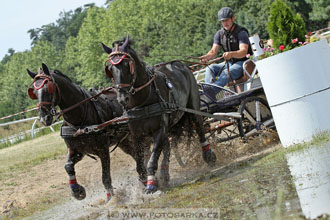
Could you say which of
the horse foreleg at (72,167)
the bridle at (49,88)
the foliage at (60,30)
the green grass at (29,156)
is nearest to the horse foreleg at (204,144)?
the horse foreleg at (72,167)

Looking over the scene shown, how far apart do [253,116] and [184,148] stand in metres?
1.53

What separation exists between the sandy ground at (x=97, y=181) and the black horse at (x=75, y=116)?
380mm

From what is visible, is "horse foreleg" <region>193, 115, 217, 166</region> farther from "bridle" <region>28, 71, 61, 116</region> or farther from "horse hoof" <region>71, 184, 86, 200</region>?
"bridle" <region>28, 71, 61, 116</region>

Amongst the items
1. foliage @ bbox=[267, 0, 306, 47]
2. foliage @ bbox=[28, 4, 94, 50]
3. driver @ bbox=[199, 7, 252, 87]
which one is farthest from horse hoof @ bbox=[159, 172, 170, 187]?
foliage @ bbox=[28, 4, 94, 50]

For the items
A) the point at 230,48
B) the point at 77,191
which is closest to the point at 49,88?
the point at 77,191

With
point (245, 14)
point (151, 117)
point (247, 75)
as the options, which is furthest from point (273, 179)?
point (245, 14)

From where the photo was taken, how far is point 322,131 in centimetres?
849

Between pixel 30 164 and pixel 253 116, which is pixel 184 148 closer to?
pixel 253 116

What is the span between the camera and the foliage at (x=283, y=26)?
895 centimetres

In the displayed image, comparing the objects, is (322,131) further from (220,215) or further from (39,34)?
(39,34)

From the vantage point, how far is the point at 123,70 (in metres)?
7.30

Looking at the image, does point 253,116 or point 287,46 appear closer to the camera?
point 287,46

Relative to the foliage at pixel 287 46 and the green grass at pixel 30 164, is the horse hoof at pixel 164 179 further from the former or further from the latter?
the foliage at pixel 287 46

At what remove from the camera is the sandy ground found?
8.27 meters
